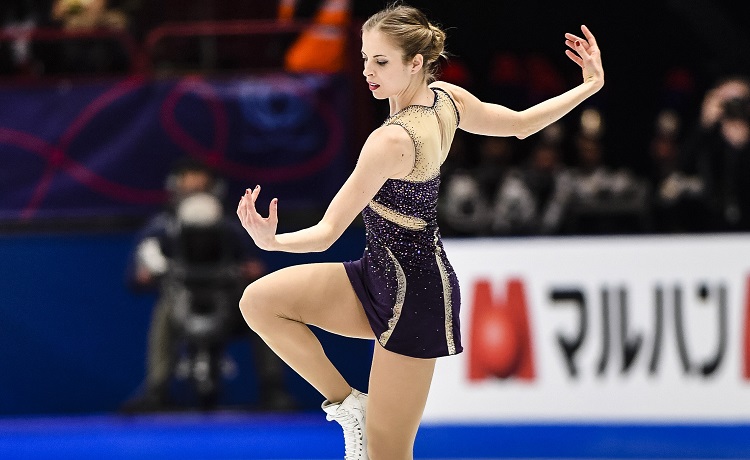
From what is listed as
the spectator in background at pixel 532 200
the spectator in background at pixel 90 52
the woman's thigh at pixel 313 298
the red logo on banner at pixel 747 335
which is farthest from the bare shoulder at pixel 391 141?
the spectator in background at pixel 90 52

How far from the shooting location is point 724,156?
21.6 ft

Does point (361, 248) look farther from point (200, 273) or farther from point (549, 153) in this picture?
point (549, 153)

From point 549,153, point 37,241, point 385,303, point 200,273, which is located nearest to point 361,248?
point 200,273

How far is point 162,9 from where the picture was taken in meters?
7.89

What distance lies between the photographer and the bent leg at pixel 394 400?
10.7 feet

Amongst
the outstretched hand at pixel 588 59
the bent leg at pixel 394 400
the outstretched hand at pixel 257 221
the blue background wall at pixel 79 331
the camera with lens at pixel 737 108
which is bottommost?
the blue background wall at pixel 79 331

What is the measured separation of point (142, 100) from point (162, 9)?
123cm

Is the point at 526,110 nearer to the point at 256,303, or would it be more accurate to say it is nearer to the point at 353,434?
the point at 256,303

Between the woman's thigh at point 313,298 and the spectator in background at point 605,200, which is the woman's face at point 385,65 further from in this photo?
the spectator in background at point 605,200

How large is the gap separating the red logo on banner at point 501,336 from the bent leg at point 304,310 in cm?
282

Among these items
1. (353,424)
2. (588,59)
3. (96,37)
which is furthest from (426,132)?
(96,37)

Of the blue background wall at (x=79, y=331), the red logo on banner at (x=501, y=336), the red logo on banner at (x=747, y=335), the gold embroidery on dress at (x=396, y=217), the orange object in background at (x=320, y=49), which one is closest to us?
the gold embroidery on dress at (x=396, y=217)

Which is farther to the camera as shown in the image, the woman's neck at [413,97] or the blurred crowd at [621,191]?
the blurred crowd at [621,191]

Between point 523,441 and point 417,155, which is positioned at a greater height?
point 417,155
